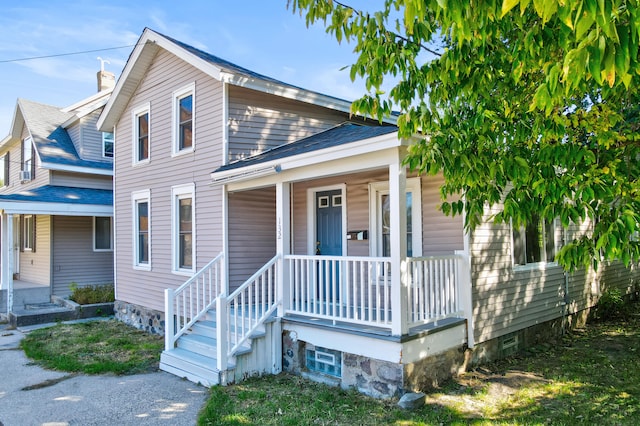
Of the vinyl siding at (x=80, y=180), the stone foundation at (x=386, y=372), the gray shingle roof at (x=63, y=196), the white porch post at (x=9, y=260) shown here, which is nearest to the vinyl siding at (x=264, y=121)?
the stone foundation at (x=386, y=372)

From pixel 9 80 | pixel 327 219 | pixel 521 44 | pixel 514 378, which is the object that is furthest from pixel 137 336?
pixel 9 80

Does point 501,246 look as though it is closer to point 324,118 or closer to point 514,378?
point 514,378

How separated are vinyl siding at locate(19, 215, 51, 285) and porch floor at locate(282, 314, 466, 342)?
10169mm

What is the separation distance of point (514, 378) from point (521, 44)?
4.69 metres

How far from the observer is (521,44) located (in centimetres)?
349

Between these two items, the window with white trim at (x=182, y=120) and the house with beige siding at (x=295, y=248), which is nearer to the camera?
the house with beige siding at (x=295, y=248)

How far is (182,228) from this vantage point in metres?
9.49

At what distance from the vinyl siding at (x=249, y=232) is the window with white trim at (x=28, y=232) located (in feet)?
33.2

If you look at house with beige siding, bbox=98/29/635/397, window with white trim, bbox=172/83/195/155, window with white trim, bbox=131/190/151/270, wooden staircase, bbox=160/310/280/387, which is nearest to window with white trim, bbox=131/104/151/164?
house with beige siding, bbox=98/29/635/397

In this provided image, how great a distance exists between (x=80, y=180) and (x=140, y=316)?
662cm

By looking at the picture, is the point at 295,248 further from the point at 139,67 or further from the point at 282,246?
the point at 139,67

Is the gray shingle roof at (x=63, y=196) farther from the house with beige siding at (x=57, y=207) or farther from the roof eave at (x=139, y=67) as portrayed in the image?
the roof eave at (x=139, y=67)

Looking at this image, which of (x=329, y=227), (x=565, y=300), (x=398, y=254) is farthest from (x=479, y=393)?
(x=565, y=300)

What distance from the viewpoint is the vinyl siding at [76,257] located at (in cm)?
1326
